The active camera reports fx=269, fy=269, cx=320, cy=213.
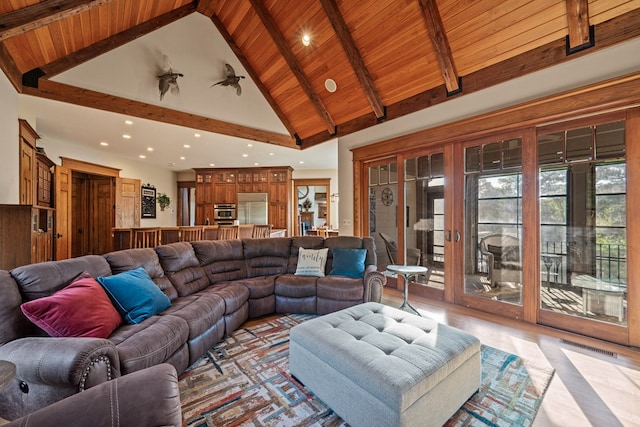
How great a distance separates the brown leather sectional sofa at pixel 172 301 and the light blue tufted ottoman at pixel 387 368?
35.7 inches

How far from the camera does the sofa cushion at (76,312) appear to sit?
5.16 feet

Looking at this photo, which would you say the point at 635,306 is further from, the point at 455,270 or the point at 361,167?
the point at 361,167

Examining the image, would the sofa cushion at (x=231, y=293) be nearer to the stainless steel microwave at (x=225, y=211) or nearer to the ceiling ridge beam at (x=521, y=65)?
the ceiling ridge beam at (x=521, y=65)

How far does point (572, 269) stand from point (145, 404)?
12.8 feet

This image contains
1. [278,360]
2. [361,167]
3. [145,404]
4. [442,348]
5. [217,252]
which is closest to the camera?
[145,404]

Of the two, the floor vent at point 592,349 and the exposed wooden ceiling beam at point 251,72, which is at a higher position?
the exposed wooden ceiling beam at point 251,72

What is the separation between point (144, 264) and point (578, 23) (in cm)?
471

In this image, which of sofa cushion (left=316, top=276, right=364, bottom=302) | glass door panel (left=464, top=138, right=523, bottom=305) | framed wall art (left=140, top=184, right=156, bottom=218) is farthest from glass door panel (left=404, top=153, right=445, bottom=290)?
framed wall art (left=140, top=184, right=156, bottom=218)

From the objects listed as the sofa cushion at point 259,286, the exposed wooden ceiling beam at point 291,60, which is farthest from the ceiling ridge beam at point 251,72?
the sofa cushion at point 259,286

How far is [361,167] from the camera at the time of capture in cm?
501

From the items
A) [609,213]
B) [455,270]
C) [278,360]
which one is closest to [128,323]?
[278,360]

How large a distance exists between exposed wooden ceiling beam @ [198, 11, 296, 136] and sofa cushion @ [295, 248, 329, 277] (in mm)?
3402

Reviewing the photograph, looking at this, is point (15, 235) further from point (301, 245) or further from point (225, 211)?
point (225, 211)

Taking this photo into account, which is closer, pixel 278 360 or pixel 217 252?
pixel 278 360
